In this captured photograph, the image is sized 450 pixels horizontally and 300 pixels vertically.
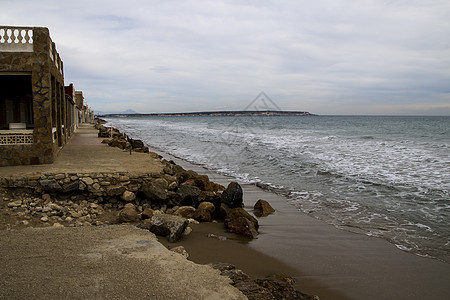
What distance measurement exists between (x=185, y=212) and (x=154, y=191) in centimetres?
122

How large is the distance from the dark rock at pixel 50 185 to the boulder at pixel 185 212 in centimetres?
329

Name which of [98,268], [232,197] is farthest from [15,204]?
[232,197]

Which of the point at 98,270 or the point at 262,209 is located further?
the point at 262,209

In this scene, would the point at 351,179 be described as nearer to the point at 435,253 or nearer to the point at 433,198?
the point at 433,198

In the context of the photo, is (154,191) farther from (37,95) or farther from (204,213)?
(37,95)

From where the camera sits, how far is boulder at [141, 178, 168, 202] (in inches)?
356

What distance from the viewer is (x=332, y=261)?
6184 mm

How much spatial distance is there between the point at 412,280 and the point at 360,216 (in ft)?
11.6

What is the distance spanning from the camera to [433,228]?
26.5 feet

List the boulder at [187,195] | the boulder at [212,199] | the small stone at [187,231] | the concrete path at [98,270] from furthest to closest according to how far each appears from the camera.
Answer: the boulder at [187,195]
the boulder at [212,199]
the small stone at [187,231]
the concrete path at [98,270]

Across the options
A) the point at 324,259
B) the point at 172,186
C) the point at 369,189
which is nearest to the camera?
the point at 324,259

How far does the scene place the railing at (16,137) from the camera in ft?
34.6

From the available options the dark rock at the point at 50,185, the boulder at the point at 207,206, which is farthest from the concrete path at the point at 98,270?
the dark rock at the point at 50,185

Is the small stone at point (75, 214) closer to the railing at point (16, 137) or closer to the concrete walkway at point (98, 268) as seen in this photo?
the concrete walkway at point (98, 268)
